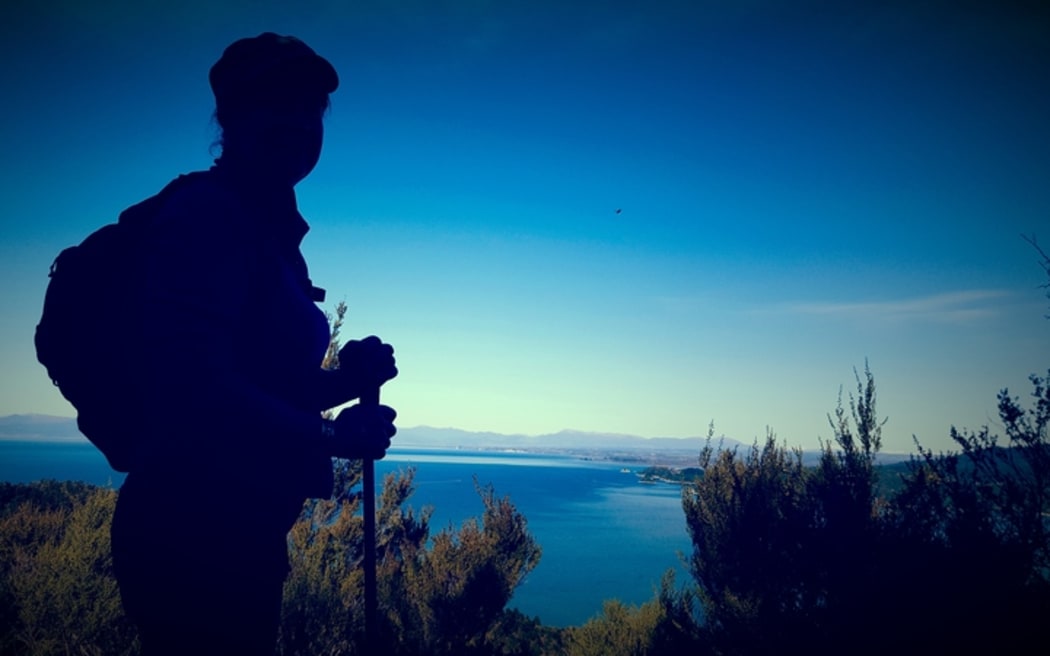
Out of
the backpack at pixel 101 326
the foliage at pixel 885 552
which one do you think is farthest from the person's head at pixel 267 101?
the foliage at pixel 885 552

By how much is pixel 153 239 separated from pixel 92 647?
40.4ft

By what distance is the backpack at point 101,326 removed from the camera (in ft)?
3.56

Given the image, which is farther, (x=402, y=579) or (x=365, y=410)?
(x=402, y=579)

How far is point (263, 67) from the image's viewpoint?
1.33m

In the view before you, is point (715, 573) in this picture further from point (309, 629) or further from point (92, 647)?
point (92, 647)

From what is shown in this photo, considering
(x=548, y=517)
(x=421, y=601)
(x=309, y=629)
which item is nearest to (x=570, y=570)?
(x=548, y=517)

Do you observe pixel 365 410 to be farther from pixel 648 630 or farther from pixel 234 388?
pixel 648 630

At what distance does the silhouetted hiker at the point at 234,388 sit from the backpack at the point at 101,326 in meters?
0.07

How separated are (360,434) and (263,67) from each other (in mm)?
1125

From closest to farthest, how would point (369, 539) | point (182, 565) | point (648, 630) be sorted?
point (182, 565), point (369, 539), point (648, 630)

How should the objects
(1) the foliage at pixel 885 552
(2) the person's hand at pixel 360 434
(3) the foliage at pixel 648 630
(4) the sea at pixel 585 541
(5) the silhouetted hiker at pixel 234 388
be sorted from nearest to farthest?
(5) the silhouetted hiker at pixel 234 388 < (2) the person's hand at pixel 360 434 < (1) the foliage at pixel 885 552 < (3) the foliage at pixel 648 630 < (4) the sea at pixel 585 541

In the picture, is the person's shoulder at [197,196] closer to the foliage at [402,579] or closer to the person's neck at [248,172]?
the person's neck at [248,172]

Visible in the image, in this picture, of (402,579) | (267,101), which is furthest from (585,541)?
(267,101)

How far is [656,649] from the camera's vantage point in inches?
449
